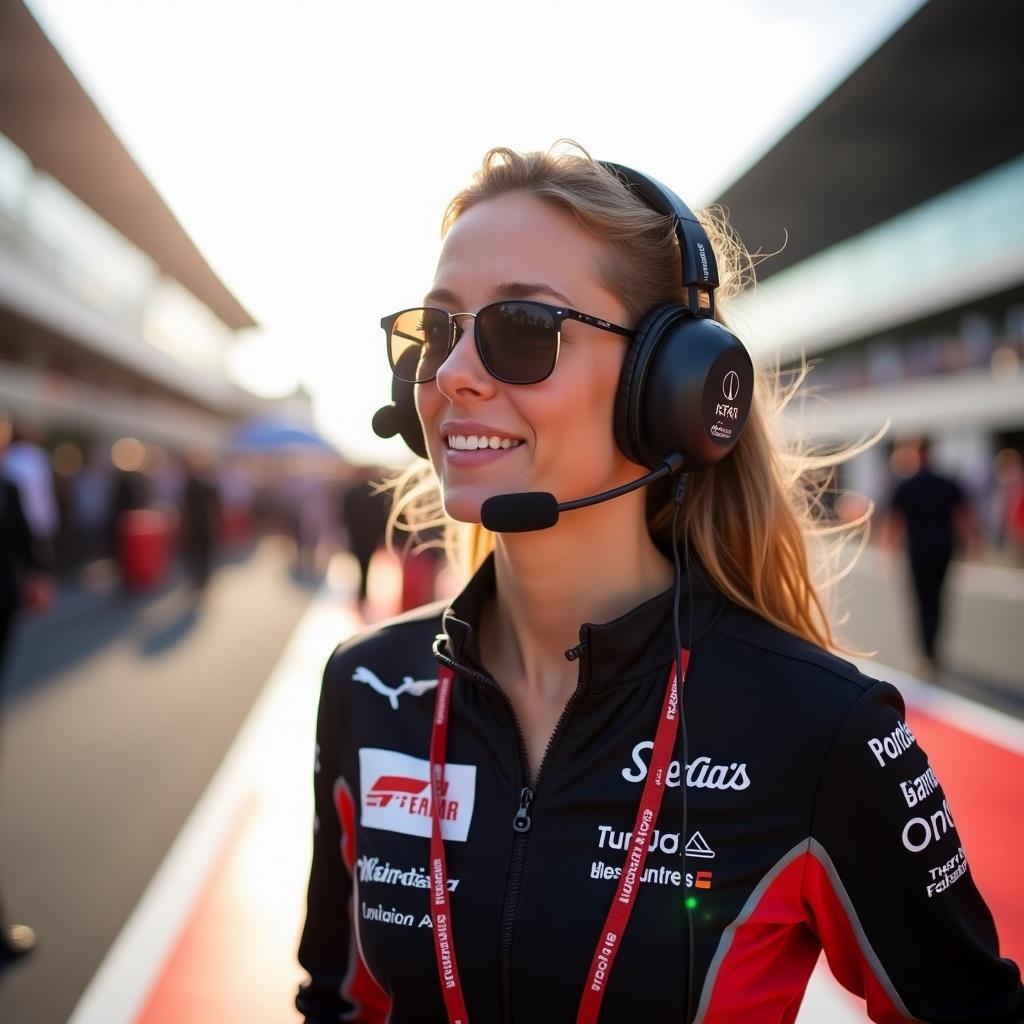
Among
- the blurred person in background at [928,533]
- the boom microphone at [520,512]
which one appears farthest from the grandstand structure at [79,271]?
the boom microphone at [520,512]

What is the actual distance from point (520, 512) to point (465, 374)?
261 mm

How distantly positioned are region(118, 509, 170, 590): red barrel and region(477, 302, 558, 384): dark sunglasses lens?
13652mm

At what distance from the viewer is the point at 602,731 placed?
1.49 metres

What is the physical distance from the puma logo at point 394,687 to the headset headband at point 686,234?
0.82m

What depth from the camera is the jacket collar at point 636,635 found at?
150cm

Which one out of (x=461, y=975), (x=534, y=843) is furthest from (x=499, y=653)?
(x=461, y=975)

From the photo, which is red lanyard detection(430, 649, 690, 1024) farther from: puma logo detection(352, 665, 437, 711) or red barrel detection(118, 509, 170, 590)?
red barrel detection(118, 509, 170, 590)

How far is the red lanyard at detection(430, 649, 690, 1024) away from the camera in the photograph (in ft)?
4.31

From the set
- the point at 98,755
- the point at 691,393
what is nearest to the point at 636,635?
the point at 691,393

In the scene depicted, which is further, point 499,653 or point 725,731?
point 499,653

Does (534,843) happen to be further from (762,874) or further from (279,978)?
(279,978)

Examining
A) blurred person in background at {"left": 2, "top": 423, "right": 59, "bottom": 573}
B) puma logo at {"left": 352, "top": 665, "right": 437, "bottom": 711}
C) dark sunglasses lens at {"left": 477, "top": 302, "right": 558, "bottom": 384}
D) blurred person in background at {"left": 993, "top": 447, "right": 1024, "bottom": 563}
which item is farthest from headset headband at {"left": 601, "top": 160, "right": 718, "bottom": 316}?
blurred person in background at {"left": 993, "top": 447, "right": 1024, "bottom": 563}

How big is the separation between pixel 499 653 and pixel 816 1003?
7.39 ft

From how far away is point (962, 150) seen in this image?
20594 mm
